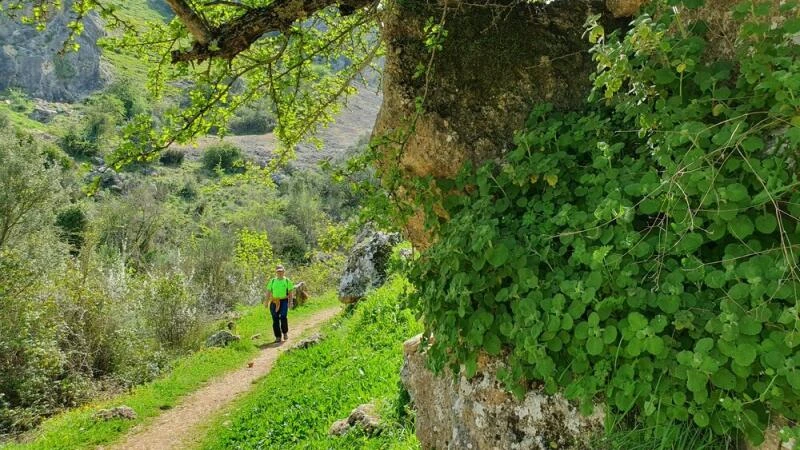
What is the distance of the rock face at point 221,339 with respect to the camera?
14111 millimetres

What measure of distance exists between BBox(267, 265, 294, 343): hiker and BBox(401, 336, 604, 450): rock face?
8953 millimetres

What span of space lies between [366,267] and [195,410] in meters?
5.73

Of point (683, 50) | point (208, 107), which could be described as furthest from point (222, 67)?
point (683, 50)

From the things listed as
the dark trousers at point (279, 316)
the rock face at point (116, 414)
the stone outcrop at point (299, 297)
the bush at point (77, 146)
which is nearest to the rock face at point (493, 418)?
the rock face at point (116, 414)

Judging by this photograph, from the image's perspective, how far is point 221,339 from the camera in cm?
1437

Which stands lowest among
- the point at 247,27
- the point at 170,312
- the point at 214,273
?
the point at 170,312

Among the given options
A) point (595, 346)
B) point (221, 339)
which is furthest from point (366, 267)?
point (595, 346)

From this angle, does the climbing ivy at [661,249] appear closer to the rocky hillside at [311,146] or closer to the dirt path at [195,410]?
the dirt path at [195,410]

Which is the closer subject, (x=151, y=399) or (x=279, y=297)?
(x=151, y=399)

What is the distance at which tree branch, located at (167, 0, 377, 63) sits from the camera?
4203mm

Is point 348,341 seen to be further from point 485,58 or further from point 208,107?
point 485,58

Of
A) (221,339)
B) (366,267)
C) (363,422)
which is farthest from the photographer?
(221,339)

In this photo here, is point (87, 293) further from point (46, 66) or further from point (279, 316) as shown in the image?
point (46, 66)

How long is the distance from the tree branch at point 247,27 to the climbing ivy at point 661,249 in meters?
2.28
